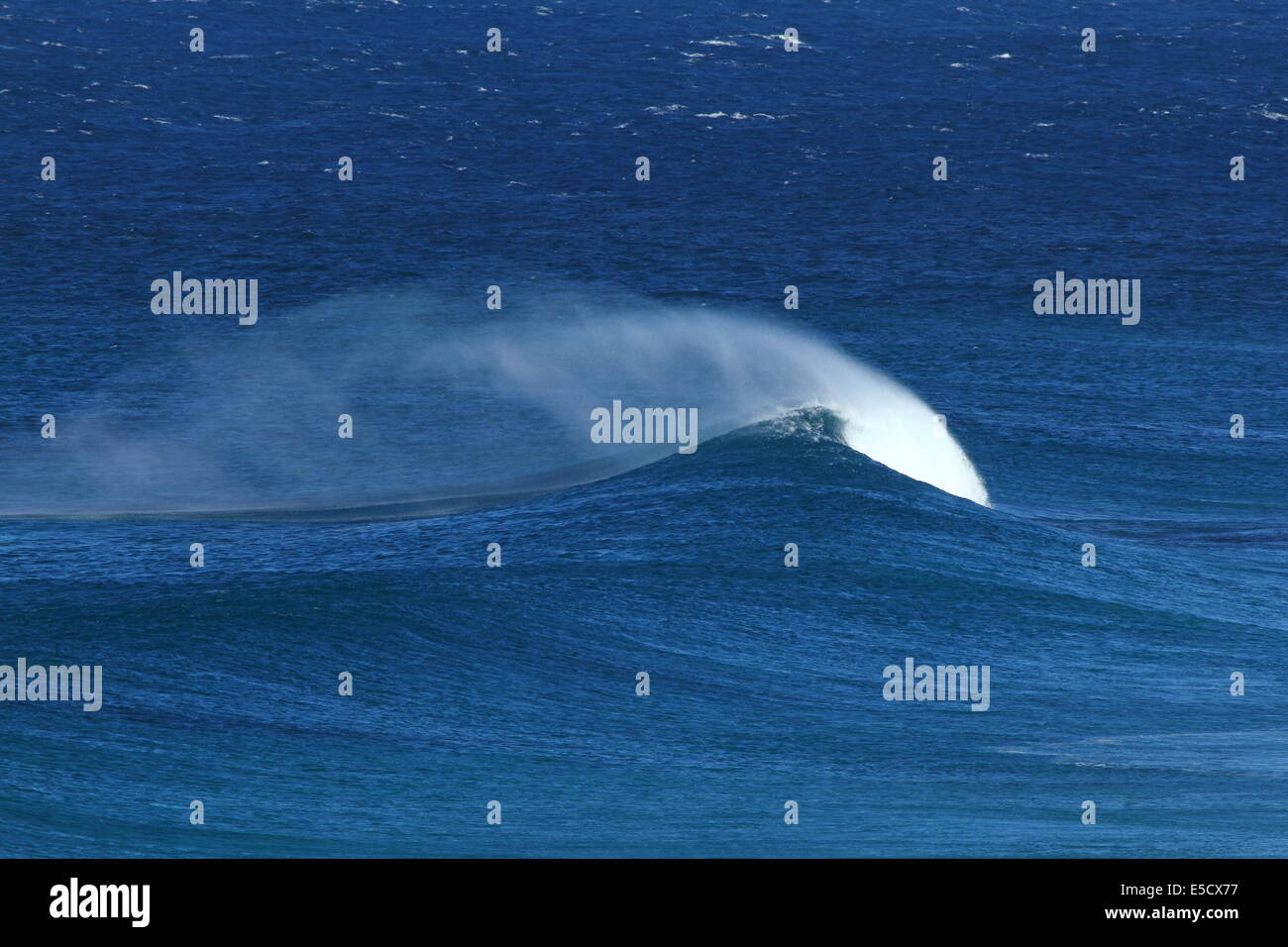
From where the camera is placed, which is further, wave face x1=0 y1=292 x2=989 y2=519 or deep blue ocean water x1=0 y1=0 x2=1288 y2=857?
wave face x1=0 y1=292 x2=989 y2=519

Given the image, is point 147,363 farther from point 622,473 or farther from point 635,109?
point 635,109

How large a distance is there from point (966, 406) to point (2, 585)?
2932 centimetres

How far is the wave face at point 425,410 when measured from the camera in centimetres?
3597

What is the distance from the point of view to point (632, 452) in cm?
3769

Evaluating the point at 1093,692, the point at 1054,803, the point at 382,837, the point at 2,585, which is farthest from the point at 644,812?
the point at 2,585

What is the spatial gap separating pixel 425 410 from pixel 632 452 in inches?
507

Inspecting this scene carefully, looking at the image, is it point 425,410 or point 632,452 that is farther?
point 425,410

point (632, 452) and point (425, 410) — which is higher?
point (425, 410)

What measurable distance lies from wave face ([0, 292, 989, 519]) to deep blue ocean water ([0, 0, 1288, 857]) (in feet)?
0.71

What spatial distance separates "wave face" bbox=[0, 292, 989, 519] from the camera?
35969mm

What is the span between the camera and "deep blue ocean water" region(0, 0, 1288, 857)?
63.6 feet

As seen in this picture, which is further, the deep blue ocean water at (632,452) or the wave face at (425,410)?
the wave face at (425,410)

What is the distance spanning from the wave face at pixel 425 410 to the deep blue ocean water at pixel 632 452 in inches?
8.5

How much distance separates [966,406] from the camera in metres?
49.1
